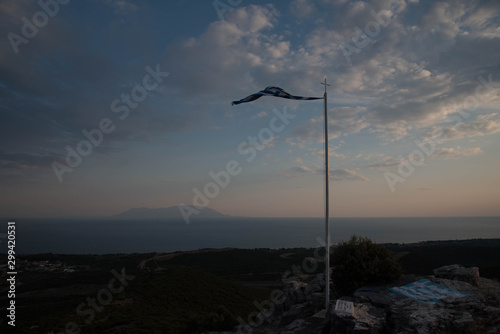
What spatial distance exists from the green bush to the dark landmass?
8473 millimetres

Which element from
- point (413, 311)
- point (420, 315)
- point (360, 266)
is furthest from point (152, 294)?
point (420, 315)

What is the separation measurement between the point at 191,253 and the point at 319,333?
223ft

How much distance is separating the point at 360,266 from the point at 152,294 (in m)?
24.7

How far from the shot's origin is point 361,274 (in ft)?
41.9

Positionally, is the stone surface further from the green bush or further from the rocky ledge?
the green bush

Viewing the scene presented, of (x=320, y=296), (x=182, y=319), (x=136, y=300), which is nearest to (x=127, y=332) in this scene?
(x=182, y=319)

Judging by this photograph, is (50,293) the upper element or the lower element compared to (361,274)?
lower

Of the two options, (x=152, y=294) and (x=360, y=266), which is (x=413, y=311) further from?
(x=152, y=294)

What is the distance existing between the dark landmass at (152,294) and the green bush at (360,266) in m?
8.47

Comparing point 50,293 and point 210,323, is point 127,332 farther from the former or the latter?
point 50,293

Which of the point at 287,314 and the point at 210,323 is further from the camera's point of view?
the point at 210,323

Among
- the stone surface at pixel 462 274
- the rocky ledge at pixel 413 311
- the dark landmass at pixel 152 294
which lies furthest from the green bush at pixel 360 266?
the dark landmass at pixel 152 294

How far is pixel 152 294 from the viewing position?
97.5ft

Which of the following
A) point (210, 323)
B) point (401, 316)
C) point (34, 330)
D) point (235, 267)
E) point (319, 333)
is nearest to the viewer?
point (401, 316)
